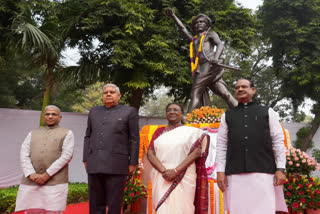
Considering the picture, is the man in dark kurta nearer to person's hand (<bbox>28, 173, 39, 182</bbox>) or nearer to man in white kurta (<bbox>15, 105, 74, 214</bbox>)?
man in white kurta (<bbox>15, 105, 74, 214</bbox>)

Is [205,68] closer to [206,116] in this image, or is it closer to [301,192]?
[206,116]

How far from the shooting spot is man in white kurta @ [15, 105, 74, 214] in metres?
2.99

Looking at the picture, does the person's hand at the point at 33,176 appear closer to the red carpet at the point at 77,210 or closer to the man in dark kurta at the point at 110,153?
the man in dark kurta at the point at 110,153

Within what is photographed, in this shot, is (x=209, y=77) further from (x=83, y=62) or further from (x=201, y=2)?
(x=201, y=2)

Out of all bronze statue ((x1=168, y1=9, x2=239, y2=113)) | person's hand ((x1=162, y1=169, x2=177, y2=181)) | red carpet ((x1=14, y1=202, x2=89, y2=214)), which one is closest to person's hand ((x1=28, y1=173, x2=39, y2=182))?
person's hand ((x1=162, y1=169, x2=177, y2=181))

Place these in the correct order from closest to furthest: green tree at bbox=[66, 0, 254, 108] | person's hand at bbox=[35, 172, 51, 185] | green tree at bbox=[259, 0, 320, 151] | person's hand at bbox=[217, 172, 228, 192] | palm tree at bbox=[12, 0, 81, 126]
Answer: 1. person's hand at bbox=[217, 172, 228, 192]
2. person's hand at bbox=[35, 172, 51, 185]
3. palm tree at bbox=[12, 0, 81, 126]
4. green tree at bbox=[66, 0, 254, 108]
5. green tree at bbox=[259, 0, 320, 151]

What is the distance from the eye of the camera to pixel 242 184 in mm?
2387

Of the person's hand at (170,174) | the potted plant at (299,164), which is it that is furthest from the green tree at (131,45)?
the person's hand at (170,174)

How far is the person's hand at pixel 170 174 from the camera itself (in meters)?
2.58

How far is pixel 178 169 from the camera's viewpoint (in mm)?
2596

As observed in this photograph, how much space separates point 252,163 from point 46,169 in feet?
6.60

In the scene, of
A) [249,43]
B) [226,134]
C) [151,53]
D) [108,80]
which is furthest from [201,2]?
[226,134]

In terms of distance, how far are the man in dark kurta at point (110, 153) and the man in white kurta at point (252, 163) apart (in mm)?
851

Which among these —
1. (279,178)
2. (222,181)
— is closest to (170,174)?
(222,181)
